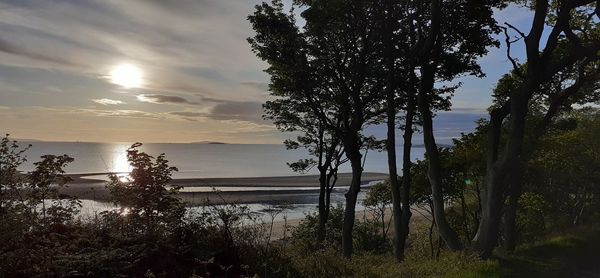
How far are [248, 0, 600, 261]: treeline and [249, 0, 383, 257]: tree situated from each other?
5 centimetres

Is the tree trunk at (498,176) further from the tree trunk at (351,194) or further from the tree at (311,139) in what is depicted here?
the tree at (311,139)

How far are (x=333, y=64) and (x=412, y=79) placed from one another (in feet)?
17.6

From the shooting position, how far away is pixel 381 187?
90.3ft

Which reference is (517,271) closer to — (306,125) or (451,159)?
(451,159)

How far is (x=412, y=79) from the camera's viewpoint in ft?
57.0

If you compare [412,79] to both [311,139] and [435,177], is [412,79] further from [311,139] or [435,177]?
[311,139]

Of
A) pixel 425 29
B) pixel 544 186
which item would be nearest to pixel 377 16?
pixel 425 29

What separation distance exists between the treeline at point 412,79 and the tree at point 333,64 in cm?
5

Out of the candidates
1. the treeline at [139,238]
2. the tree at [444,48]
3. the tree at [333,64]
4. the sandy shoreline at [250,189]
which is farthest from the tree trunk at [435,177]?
the sandy shoreline at [250,189]

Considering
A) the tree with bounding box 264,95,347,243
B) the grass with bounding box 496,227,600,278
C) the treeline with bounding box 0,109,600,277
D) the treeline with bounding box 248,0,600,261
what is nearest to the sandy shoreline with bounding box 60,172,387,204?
the tree with bounding box 264,95,347,243

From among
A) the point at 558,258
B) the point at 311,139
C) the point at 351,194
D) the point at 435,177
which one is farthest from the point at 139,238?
the point at 311,139

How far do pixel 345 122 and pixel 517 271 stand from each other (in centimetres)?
1308

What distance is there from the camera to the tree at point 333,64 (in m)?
20.4

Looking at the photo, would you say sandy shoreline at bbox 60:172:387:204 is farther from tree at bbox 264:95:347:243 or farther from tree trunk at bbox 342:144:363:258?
tree trunk at bbox 342:144:363:258
